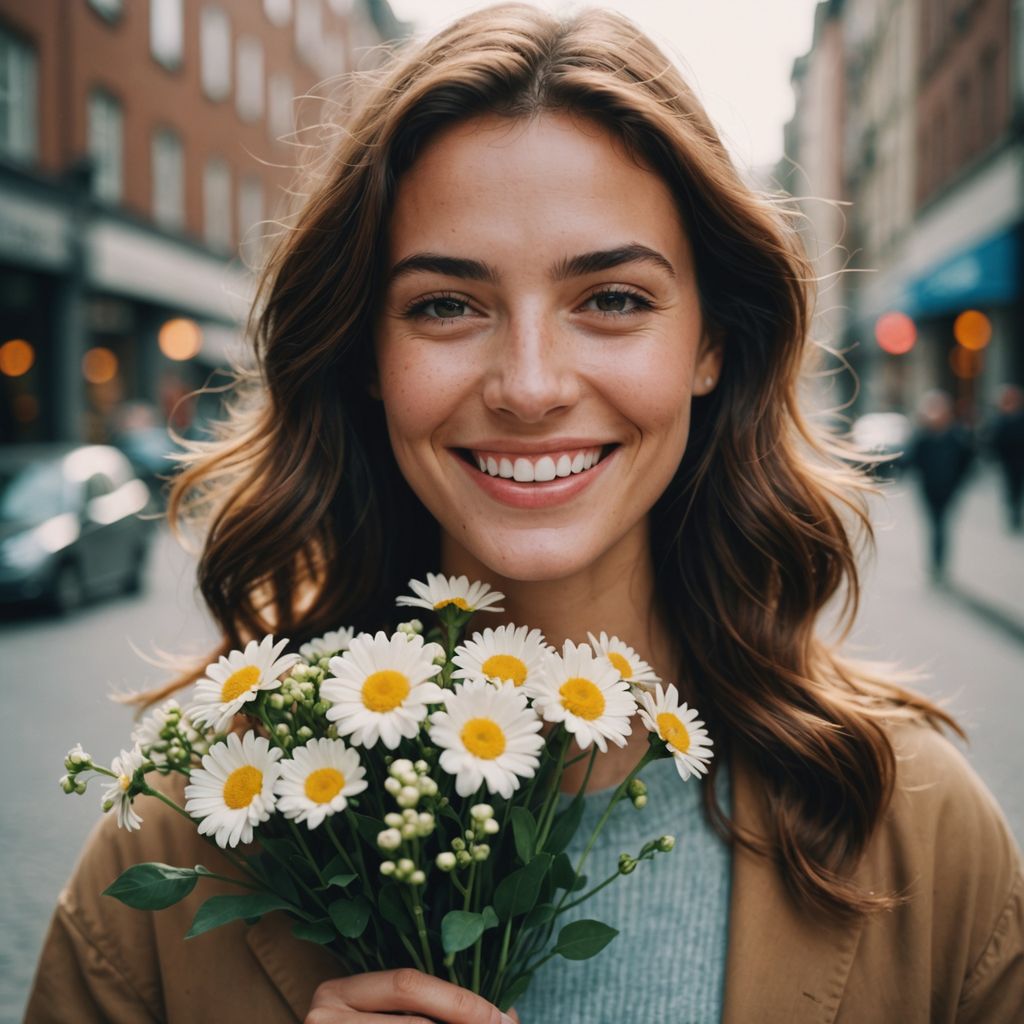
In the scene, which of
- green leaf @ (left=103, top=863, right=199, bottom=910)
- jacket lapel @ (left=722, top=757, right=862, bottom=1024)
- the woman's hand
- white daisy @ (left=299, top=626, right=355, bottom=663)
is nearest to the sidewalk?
jacket lapel @ (left=722, top=757, right=862, bottom=1024)

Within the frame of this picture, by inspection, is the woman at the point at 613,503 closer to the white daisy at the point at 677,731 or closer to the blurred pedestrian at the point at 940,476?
the white daisy at the point at 677,731

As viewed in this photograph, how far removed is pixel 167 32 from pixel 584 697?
28.2 meters

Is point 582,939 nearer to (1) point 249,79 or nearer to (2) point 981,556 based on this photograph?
Result: (2) point 981,556

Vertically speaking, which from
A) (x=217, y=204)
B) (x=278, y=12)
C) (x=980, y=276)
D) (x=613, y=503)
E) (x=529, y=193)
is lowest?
(x=613, y=503)

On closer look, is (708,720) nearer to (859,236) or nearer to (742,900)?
(742,900)

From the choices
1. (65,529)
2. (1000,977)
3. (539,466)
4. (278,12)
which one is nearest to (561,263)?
(539,466)

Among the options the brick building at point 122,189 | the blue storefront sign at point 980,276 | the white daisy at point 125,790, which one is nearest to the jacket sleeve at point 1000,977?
the white daisy at point 125,790

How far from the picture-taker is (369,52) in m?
2.63

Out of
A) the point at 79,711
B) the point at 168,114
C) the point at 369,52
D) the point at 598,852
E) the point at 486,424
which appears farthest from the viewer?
the point at 168,114

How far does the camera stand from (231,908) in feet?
4.35

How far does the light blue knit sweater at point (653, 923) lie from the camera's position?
1716 millimetres

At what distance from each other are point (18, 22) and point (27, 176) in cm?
254

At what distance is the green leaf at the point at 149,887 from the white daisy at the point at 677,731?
1.85 ft

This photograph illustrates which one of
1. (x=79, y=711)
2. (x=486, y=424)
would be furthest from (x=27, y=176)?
(x=486, y=424)
